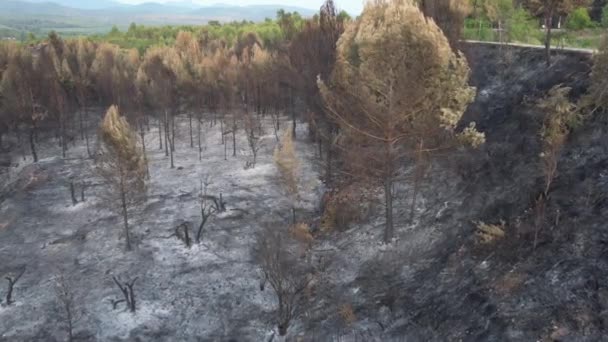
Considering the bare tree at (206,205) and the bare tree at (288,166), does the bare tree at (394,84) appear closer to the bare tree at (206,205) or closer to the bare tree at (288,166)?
the bare tree at (288,166)

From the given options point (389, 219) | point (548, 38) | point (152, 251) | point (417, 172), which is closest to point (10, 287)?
point (152, 251)

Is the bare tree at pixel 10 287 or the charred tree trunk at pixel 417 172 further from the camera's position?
the bare tree at pixel 10 287

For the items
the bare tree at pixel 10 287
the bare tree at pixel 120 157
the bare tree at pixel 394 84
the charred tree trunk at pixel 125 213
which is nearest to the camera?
the bare tree at pixel 394 84

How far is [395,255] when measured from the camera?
2438cm

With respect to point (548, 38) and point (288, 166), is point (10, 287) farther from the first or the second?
point (548, 38)

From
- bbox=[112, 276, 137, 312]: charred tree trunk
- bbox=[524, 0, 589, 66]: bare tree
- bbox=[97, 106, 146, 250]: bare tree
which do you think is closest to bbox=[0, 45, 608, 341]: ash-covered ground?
bbox=[112, 276, 137, 312]: charred tree trunk

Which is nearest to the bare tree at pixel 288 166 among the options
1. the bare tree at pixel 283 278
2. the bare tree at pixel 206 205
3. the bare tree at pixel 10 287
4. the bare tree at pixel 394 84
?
the bare tree at pixel 206 205

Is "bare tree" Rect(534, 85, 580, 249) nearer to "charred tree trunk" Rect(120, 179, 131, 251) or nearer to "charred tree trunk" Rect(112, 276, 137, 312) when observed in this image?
"charred tree trunk" Rect(112, 276, 137, 312)

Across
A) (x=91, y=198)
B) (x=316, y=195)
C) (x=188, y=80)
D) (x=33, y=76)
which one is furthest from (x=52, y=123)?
(x=316, y=195)

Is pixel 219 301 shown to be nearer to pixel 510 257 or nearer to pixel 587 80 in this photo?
pixel 510 257

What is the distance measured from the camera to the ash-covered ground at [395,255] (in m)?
17.8

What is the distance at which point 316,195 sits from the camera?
34.8m

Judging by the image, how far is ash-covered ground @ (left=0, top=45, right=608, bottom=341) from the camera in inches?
700

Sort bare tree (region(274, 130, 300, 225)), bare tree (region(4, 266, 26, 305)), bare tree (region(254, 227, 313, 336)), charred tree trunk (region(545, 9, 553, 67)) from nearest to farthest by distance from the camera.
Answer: bare tree (region(254, 227, 313, 336)) → bare tree (region(4, 266, 26, 305)) → charred tree trunk (region(545, 9, 553, 67)) → bare tree (region(274, 130, 300, 225))
